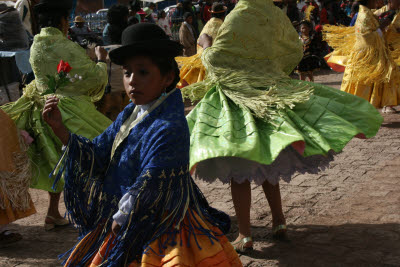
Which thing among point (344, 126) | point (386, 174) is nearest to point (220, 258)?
point (344, 126)

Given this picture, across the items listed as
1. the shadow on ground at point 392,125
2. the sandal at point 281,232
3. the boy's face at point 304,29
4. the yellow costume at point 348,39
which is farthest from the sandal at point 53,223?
the boy's face at point 304,29

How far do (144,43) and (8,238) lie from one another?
8.81 feet

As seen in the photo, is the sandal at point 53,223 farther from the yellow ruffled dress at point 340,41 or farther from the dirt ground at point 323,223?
the yellow ruffled dress at point 340,41

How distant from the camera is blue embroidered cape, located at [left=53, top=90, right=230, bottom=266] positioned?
8.49ft

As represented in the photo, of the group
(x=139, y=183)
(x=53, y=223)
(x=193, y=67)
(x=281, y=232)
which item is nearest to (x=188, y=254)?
(x=139, y=183)

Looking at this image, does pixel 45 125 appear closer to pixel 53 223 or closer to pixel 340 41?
pixel 53 223

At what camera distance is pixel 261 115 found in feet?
12.6

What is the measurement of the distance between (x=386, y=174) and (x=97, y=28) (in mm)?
14603

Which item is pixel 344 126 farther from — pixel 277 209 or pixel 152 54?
pixel 152 54

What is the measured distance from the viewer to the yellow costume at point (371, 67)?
26.2ft

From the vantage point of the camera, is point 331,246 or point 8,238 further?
point 8,238

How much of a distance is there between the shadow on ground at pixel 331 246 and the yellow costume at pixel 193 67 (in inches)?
66.9

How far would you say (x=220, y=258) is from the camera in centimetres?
268

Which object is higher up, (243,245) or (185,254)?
(185,254)
